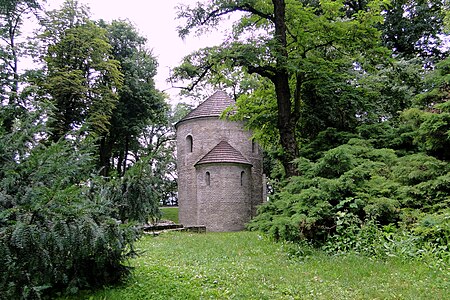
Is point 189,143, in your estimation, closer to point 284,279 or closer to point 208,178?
point 208,178

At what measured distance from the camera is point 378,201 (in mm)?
7664

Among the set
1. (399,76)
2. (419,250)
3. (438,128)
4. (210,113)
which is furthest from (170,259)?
(210,113)

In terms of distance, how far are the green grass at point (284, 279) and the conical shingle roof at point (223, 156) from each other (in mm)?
13596

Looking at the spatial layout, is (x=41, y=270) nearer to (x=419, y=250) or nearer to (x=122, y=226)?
(x=122, y=226)

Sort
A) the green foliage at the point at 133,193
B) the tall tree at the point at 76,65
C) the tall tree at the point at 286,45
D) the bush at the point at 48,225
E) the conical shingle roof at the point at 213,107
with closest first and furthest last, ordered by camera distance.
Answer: the bush at the point at 48,225, the green foliage at the point at 133,193, the tall tree at the point at 286,45, the tall tree at the point at 76,65, the conical shingle roof at the point at 213,107

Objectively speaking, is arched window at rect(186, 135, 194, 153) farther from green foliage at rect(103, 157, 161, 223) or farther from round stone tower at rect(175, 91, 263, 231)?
green foliage at rect(103, 157, 161, 223)

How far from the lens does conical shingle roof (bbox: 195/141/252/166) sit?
2109cm

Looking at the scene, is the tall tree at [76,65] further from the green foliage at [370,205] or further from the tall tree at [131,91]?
the green foliage at [370,205]

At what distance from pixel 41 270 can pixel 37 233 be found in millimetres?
591

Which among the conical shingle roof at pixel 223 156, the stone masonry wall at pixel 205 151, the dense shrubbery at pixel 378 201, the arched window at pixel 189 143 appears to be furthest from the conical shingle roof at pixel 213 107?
the dense shrubbery at pixel 378 201

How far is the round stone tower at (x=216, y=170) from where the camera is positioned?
68.6 ft

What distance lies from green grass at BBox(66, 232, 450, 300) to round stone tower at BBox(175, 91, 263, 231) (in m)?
13.4

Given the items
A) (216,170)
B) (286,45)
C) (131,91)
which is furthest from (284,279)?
(131,91)

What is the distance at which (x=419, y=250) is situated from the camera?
636 cm
